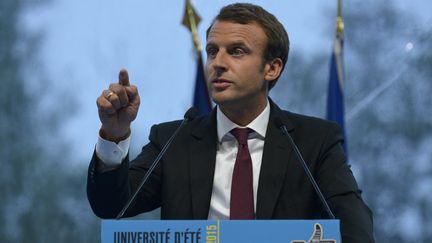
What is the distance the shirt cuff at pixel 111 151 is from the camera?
1.56 m

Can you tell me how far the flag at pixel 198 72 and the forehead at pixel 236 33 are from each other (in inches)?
85.9

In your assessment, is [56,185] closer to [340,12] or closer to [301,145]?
[340,12]

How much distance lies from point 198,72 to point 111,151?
2.50m

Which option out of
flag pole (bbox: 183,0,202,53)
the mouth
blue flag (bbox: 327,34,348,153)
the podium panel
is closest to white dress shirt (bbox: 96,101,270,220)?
the mouth

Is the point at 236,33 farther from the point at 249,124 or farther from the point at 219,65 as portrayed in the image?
the point at 249,124

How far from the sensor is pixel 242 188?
5.50 ft

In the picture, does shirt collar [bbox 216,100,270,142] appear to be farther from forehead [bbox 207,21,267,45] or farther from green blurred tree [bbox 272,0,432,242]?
green blurred tree [bbox 272,0,432,242]

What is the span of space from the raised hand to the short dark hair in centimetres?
42

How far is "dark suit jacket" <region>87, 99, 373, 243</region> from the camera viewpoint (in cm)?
160

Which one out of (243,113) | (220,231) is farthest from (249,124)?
(220,231)

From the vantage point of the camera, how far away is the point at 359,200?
1630 mm

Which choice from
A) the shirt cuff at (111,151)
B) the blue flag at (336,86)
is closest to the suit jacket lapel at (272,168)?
the shirt cuff at (111,151)

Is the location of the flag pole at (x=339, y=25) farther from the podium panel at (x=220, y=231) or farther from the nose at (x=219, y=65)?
the podium panel at (x=220, y=231)

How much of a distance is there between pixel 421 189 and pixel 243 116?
7.28 feet
